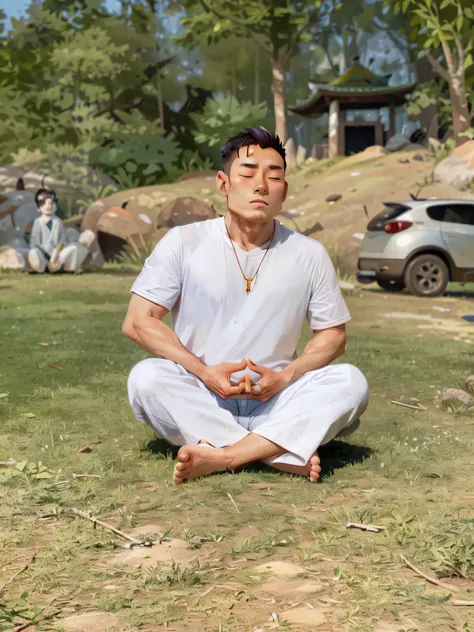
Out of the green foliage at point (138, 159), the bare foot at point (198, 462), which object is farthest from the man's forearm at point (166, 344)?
the green foliage at point (138, 159)

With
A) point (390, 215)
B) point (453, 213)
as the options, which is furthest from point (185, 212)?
point (453, 213)

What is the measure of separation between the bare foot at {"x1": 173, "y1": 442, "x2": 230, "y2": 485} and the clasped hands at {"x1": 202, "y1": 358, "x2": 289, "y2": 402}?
0.28 metres

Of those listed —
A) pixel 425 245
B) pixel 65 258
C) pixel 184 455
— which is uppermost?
pixel 425 245

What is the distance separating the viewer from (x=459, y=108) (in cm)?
2628

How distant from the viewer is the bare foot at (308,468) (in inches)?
175

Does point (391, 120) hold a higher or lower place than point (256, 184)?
higher

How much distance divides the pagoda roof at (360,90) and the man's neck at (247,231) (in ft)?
98.0

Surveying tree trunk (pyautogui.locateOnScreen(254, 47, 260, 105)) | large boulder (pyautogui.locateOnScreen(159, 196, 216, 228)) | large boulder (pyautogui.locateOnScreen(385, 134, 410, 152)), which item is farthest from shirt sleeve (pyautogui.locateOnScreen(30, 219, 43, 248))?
tree trunk (pyautogui.locateOnScreen(254, 47, 260, 105))

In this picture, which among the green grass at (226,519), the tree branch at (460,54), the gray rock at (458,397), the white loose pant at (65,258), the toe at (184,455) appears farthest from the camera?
the tree branch at (460,54)

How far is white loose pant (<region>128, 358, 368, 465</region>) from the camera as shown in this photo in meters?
4.46

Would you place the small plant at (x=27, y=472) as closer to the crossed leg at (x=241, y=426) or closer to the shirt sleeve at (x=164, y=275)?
the crossed leg at (x=241, y=426)

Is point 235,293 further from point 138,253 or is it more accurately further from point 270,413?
point 138,253

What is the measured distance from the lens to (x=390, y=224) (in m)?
15.4

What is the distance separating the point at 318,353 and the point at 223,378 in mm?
534
